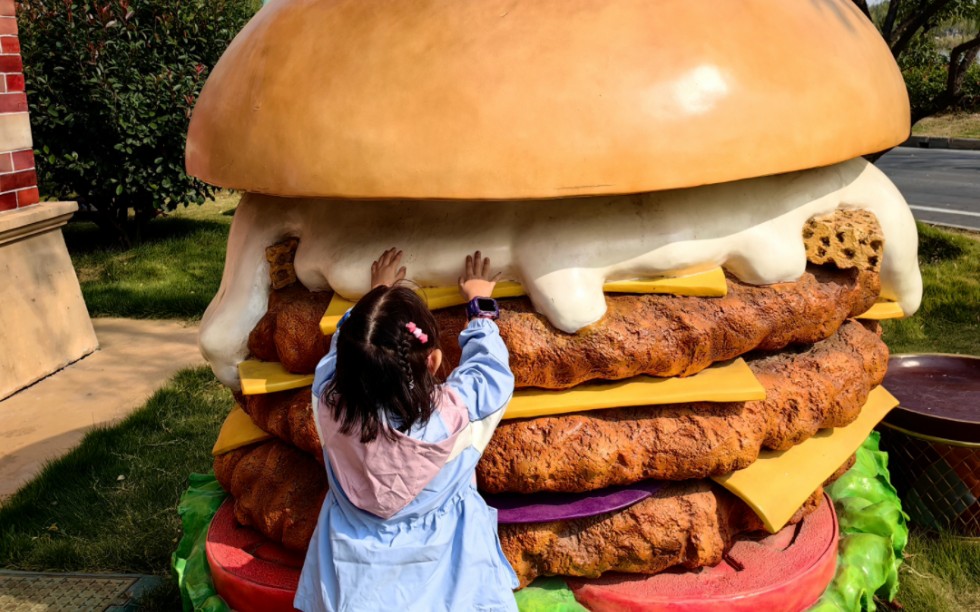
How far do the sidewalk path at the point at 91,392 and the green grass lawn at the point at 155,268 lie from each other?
0.77ft

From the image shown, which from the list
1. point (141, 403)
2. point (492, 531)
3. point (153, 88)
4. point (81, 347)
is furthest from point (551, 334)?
point (153, 88)

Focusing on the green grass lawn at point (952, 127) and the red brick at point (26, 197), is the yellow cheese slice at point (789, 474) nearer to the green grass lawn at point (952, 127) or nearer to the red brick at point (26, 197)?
the red brick at point (26, 197)

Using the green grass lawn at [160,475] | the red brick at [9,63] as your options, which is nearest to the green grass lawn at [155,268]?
the green grass lawn at [160,475]

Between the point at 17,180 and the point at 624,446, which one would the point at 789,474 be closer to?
the point at 624,446

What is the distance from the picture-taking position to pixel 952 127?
18781 millimetres

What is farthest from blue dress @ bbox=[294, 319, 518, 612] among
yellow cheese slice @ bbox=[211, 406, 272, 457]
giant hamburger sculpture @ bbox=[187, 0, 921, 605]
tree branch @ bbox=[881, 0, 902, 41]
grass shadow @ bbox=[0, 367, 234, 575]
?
tree branch @ bbox=[881, 0, 902, 41]

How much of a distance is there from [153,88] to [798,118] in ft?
24.5

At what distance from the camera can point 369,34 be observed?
2209mm

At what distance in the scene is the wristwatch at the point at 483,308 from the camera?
218cm

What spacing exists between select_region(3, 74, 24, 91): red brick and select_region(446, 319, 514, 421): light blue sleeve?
4671mm

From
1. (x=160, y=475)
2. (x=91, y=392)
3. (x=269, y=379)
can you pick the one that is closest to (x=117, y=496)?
(x=160, y=475)

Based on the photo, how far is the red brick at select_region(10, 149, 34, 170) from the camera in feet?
18.5

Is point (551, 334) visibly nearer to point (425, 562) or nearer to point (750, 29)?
point (425, 562)

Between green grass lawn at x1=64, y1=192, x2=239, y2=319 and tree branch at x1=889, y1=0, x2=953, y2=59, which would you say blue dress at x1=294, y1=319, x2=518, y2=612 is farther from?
green grass lawn at x1=64, y1=192, x2=239, y2=319
